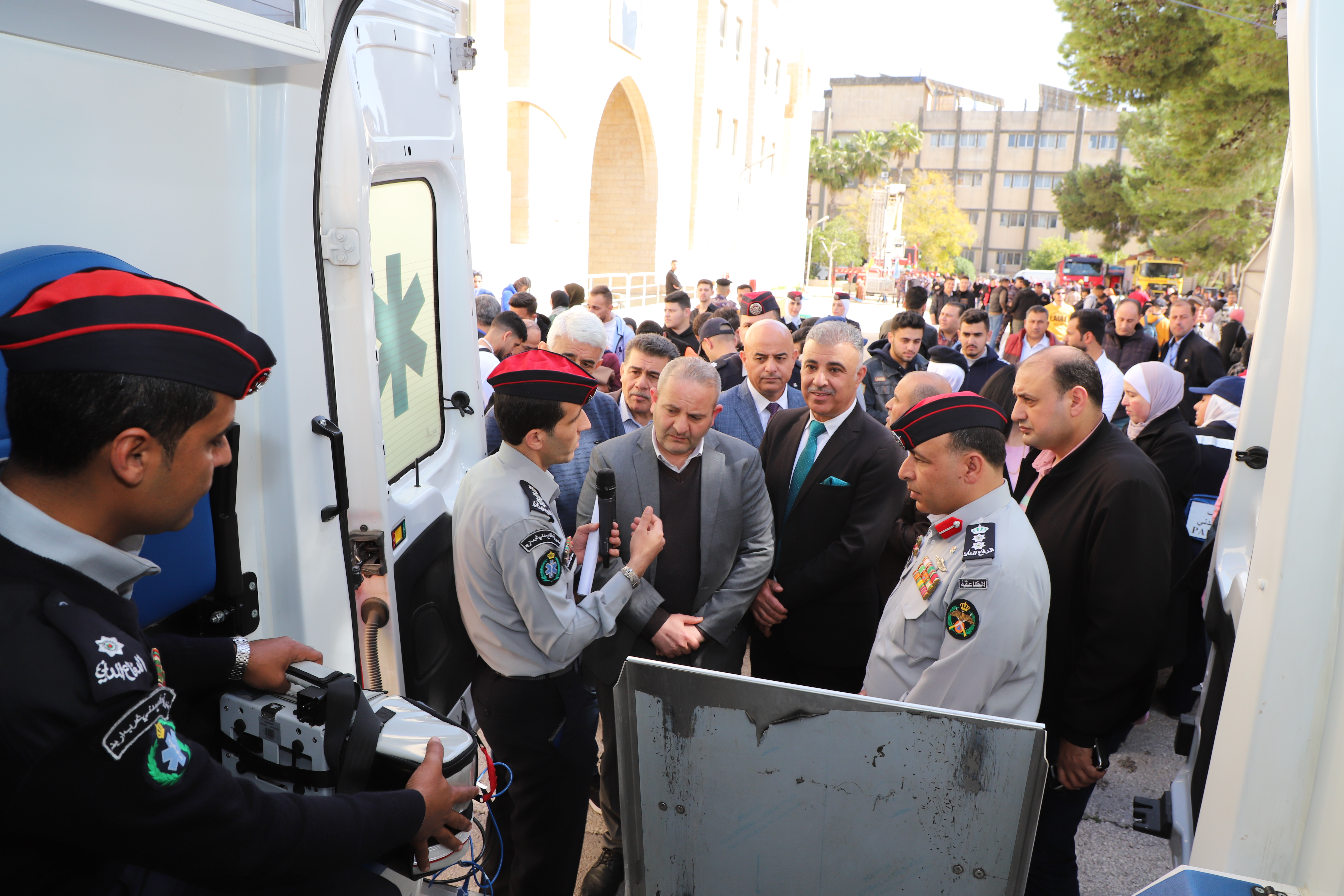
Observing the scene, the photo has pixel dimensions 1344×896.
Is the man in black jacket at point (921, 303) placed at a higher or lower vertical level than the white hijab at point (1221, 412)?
higher

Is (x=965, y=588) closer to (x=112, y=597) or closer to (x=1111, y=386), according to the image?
(x=112, y=597)

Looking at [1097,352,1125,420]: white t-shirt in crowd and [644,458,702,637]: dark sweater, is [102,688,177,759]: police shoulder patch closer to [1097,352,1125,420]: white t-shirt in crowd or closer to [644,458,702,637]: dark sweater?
[644,458,702,637]: dark sweater

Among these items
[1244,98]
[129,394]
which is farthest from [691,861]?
[1244,98]

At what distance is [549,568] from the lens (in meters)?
2.58

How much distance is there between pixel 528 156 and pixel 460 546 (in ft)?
53.6

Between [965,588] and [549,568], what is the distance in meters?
1.18

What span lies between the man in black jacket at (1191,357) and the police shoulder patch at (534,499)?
25.2 feet

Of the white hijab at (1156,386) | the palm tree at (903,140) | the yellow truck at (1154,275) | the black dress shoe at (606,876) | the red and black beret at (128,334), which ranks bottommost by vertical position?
the black dress shoe at (606,876)

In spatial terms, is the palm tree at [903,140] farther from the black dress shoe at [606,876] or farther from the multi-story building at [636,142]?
the black dress shoe at [606,876]

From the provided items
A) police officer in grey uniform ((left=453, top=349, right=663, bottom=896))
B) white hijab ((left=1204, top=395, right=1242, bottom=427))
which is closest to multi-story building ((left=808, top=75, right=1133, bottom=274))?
white hijab ((left=1204, top=395, right=1242, bottom=427))

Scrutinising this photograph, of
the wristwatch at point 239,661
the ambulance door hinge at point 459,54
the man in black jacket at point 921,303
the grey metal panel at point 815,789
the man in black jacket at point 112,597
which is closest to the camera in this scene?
the man in black jacket at point 112,597

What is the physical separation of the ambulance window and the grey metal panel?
4.27ft

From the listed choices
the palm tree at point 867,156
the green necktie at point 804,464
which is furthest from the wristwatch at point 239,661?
the palm tree at point 867,156

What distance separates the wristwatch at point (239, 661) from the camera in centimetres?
175
